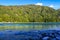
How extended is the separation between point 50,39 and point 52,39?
286 mm

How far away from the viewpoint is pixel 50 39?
985 inches

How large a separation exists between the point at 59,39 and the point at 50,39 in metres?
1.35

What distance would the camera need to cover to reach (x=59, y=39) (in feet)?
79.8

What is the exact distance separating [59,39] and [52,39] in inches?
42.3

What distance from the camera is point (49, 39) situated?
82.3 ft

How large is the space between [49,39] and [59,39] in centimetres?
151

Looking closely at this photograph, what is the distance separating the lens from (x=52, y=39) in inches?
981

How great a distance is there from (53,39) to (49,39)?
Result: 0.56 metres

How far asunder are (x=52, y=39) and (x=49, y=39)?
438mm

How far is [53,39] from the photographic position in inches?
983

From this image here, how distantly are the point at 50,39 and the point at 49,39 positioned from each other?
154 millimetres
